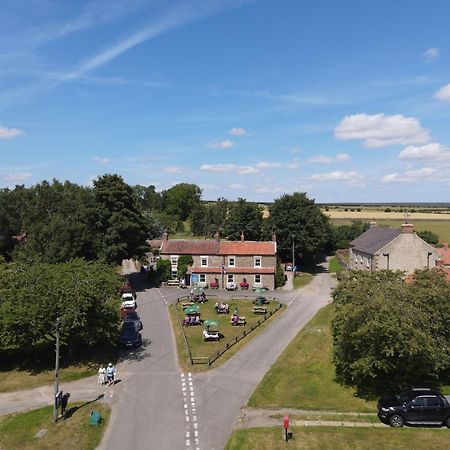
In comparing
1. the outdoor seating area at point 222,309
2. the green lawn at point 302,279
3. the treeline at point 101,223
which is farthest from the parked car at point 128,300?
the green lawn at point 302,279

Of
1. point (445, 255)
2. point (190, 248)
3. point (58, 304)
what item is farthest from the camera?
point (190, 248)

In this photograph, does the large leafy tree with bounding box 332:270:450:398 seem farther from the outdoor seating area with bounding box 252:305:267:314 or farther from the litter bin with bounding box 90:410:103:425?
the outdoor seating area with bounding box 252:305:267:314

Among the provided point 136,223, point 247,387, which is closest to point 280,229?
point 136,223

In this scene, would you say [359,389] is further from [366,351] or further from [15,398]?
[15,398]

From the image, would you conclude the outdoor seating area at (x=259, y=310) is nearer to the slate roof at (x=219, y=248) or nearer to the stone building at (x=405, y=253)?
the slate roof at (x=219, y=248)

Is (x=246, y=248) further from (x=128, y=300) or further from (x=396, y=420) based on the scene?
(x=396, y=420)

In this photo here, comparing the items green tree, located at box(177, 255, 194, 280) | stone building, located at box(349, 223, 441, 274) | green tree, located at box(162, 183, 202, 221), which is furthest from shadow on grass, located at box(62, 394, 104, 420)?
green tree, located at box(162, 183, 202, 221)

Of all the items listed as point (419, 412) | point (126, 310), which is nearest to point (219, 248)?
point (126, 310)
